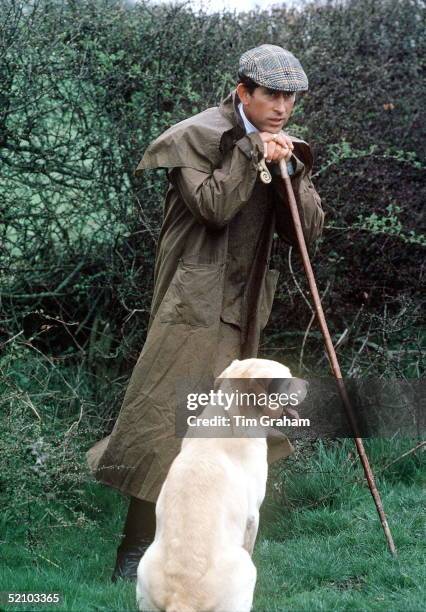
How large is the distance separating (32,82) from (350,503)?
3.48 meters

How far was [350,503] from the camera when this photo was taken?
564cm

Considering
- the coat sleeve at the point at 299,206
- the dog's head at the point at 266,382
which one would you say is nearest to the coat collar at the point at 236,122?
the coat sleeve at the point at 299,206

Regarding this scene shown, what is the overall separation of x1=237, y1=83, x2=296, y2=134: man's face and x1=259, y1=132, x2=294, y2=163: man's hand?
2.6 inches

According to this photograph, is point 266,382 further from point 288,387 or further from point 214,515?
point 214,515

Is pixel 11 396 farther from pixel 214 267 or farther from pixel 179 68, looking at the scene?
pixel 179 68

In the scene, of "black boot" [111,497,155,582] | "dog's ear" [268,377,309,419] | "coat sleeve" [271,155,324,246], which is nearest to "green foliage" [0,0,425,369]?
"coat sleeve" [271,155,324,246]

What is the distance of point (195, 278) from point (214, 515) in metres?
1.33

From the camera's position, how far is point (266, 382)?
410 cm

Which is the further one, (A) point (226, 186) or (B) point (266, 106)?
(B) point (266, 106)

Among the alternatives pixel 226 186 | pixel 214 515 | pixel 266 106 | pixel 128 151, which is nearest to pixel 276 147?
pixel 266 106

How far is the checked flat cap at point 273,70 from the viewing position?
15.0 feet

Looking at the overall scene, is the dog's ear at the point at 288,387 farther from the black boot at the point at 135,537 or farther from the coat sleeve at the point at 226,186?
the black boot at the point at 135,537

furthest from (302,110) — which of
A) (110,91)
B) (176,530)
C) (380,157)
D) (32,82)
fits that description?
(176,530)

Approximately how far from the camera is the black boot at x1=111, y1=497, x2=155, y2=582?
490cm
